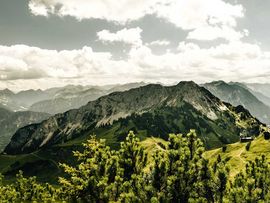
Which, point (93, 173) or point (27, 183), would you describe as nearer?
point (93, 173)

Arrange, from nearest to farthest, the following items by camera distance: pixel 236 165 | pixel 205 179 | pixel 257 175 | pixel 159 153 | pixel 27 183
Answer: pixel 205 179 → pixel 159 153 → pixel 257 175 → pixel 27 183 → pixel 236 165

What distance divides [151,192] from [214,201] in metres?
6.34

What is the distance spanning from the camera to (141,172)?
3284cm

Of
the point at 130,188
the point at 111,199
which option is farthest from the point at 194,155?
the point at 111,199

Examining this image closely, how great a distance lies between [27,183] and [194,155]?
11664 centimetres

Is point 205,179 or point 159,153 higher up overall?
point 159,153

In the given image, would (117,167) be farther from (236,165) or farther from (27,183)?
(236,165)

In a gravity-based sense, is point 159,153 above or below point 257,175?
above

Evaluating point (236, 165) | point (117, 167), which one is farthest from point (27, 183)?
point (117, 167)

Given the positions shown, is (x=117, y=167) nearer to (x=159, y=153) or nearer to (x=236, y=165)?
(x=159, y=153)

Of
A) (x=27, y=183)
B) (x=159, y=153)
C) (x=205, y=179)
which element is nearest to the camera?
(x=205, y=179)

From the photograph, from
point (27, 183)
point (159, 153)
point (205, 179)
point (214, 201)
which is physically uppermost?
point (159, 153)

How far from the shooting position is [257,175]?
3878 centimetres

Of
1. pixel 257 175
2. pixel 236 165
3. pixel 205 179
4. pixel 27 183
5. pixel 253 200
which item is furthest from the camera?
pixel 236 165
